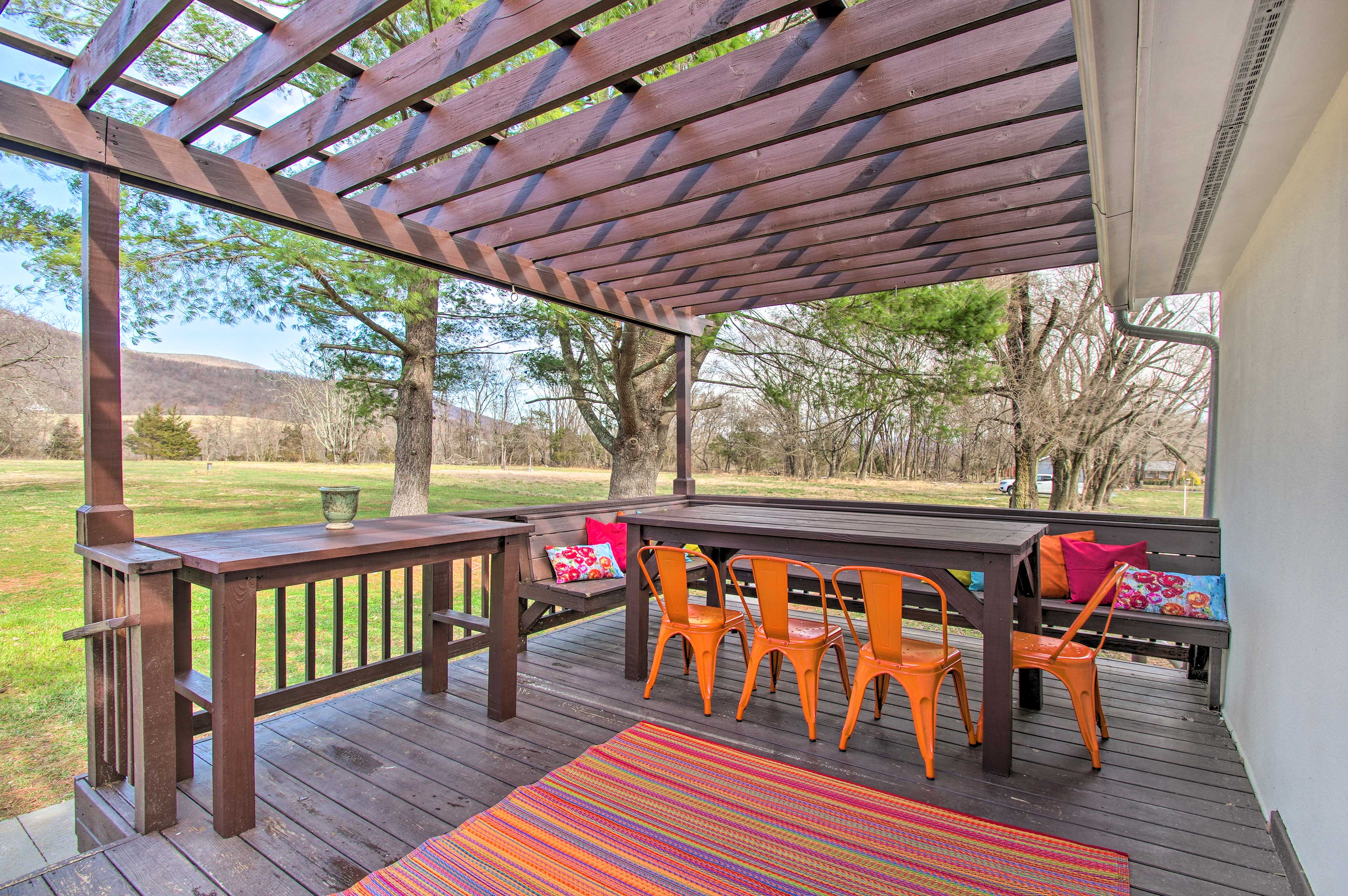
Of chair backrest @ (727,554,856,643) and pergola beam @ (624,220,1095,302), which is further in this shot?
pergola beam @ (624,220,1095,302)

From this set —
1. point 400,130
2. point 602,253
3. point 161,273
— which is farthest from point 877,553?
point 161,273

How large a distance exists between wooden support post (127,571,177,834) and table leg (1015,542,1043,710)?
3404 millimetres

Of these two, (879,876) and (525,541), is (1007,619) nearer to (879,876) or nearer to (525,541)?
(879,876)

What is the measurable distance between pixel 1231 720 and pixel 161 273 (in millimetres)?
8313

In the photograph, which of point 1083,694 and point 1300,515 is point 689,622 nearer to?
point 1083,694

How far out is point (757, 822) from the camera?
2.03 meters

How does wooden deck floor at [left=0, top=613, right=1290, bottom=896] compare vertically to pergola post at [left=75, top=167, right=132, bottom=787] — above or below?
below

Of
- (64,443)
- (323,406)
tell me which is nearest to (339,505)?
(64,443)

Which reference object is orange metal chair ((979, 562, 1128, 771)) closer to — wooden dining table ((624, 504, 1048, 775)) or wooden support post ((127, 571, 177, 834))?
wooden dining table ((624, 504, 1048, 775))

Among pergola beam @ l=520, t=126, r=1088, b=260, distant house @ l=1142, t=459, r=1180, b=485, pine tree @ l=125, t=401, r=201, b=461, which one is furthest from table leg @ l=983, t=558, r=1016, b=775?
pine tree @ l=125, t=401, r=201, b=461

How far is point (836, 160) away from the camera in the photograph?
253 cm

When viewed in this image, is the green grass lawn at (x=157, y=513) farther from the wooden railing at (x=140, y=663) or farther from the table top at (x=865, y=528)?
the table top at (x=865, y=528)

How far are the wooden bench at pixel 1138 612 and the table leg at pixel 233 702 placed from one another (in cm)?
223

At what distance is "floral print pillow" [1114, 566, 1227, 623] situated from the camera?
10.3 feet
